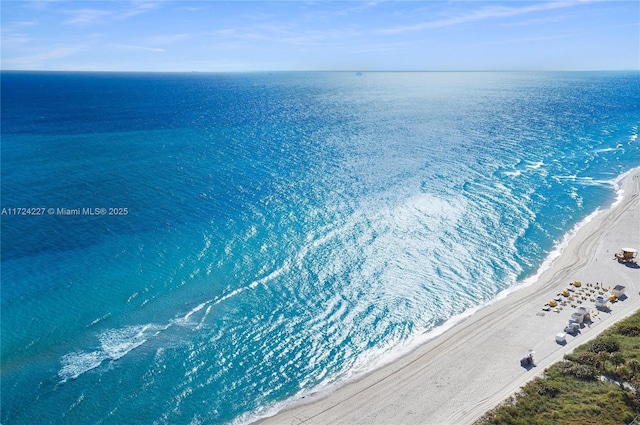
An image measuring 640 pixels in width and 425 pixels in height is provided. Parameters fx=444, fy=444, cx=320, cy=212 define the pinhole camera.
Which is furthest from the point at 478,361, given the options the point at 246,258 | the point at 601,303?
the point at 246,258

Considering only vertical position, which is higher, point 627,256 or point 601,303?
point 627,256

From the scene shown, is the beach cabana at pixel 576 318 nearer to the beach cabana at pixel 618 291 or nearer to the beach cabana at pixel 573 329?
the beach cabana at pixel 573 329

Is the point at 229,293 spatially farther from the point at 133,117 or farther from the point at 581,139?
the point at 133,117

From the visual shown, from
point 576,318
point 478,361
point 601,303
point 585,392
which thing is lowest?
point 478,361

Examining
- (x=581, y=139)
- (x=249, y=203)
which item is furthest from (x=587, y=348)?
(x=581, y=139)

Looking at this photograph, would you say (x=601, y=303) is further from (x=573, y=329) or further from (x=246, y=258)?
(x=246, y=258)

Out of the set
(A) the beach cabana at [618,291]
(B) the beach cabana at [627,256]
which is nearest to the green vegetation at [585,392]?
(A) the beach cabana at [618,291]
